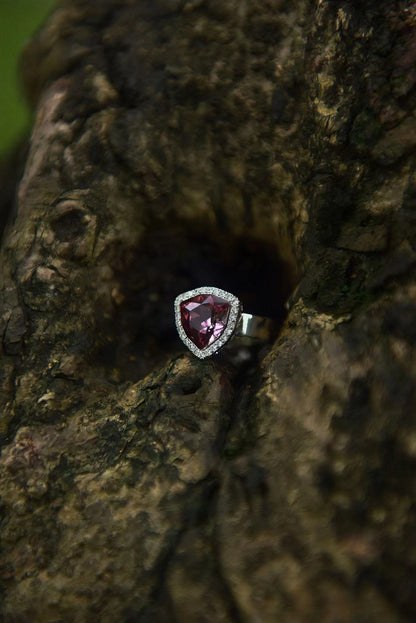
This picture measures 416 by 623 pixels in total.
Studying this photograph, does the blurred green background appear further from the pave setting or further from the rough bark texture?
the pave setting

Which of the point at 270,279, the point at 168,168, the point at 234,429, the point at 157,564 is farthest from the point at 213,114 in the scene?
the point at 157,564

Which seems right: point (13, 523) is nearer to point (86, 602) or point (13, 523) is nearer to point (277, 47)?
point (86, 602)

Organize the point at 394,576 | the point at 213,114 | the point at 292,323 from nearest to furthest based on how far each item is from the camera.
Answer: the point at 394,576, the point at 292,323, the point at 213,114

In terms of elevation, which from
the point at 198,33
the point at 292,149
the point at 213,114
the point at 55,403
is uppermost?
the point at 198,33

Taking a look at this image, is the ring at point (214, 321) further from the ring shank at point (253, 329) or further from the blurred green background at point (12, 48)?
the blurred green background at point (12, 48)

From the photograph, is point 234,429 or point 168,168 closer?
point 234,429

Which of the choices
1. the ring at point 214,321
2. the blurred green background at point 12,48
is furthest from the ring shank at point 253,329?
the blurred green background at point 12,48

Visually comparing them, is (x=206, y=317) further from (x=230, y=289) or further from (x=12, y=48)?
(x=12, y=48)
